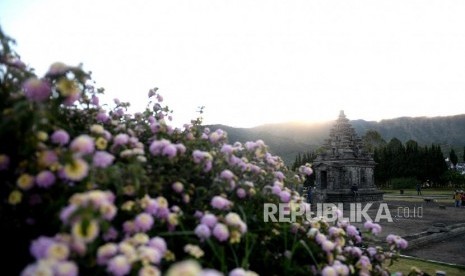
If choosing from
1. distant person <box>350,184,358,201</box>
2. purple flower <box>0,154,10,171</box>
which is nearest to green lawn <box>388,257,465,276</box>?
purple flower <box>0,154,10,171</box>

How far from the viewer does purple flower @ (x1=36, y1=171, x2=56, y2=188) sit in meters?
2.22

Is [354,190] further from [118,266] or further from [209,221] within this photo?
[118,266]

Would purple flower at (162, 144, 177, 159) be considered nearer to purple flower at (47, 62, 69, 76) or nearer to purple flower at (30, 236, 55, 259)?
purple flower at (47, 62, 69, 76)

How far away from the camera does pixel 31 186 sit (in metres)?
2.26

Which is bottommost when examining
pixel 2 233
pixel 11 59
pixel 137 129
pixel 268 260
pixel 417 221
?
pixel 417 221

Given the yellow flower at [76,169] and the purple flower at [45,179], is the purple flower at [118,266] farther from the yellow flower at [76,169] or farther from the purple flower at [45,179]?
the purple flower at [45,179]

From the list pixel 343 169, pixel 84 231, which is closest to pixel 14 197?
pixel 84 231

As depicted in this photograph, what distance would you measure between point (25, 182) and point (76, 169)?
422mm

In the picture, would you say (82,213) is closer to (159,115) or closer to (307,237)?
(307,237)

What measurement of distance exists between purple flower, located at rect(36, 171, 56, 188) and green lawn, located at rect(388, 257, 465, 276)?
30.0 ft

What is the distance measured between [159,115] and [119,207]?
2.71m

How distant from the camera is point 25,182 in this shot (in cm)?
225

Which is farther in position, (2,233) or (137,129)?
(137,129)

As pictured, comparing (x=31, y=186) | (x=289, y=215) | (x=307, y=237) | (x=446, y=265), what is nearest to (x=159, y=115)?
(x=289, y=215)
